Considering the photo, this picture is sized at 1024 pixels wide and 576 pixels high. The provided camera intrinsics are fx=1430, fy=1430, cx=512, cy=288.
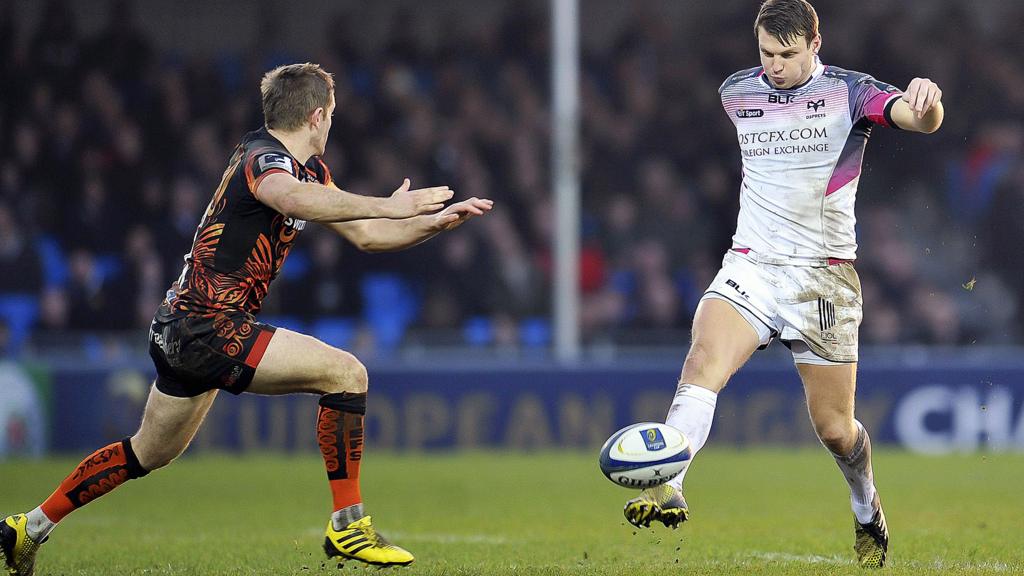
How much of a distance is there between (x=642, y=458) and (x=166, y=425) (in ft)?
7.09

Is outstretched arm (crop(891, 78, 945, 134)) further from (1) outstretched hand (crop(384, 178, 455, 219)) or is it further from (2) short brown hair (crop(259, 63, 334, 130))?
(2) short brown hair (crop(259, 63, 334, 130))

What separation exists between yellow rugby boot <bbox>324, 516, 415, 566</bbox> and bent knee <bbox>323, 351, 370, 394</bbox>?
1.86ft

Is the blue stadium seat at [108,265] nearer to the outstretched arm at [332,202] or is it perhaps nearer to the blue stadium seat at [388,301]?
the blue stadium seat at [388,301]

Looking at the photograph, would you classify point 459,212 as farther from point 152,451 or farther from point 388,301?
point 388,301

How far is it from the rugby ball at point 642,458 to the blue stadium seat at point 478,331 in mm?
9219

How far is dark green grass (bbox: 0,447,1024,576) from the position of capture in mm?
6773

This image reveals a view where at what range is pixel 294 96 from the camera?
20.1ft

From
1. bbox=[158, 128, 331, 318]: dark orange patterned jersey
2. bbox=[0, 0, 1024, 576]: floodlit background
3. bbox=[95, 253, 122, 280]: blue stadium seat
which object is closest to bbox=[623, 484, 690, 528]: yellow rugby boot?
bbox=[158, 128, 331, 318]: dark orange patterned jersey

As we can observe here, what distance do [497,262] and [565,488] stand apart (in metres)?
5.02

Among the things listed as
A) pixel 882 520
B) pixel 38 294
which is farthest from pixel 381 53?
pixel 882 520

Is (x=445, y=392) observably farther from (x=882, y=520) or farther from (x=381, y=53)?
(x=882, y=520)

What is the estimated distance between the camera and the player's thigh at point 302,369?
19.5ft

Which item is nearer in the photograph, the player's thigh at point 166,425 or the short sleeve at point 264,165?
the short sleeve at point 264,165

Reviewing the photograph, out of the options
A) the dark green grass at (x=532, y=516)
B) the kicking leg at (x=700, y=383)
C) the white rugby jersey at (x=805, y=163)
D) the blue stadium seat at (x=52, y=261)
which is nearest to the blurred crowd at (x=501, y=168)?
the blue stadium seat at (x=52, y=261)
